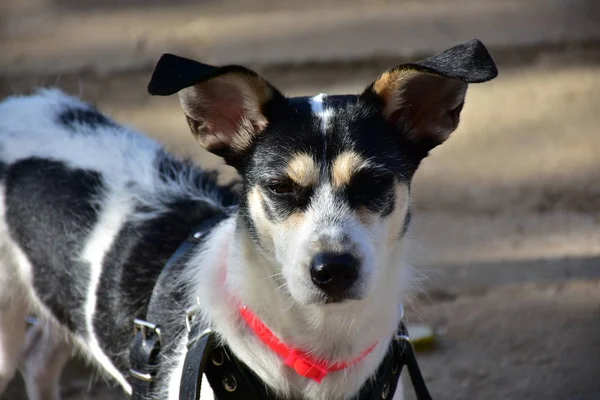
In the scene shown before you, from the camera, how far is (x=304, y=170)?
250 cm

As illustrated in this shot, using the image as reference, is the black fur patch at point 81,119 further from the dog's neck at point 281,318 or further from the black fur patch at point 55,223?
the dog's neck at point 281,318

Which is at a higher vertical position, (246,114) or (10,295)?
(246,114)

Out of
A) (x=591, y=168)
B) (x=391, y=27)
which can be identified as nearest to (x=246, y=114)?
(x=591, y=168)

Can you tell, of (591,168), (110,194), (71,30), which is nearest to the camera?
(110,194)

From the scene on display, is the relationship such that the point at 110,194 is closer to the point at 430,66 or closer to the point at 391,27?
the point at 430,66

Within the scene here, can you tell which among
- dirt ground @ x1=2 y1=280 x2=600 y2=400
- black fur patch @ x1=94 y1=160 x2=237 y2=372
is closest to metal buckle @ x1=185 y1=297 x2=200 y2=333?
black fur patch @ x1=94 y1=160 x2=237 y2=372

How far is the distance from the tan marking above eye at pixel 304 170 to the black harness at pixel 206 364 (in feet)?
1.65

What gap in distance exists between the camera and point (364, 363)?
2.60m

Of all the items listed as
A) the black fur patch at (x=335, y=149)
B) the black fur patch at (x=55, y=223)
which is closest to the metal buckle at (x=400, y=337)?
the black fur patch at (x=335, y=149)

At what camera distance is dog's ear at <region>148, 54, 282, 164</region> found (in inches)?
103

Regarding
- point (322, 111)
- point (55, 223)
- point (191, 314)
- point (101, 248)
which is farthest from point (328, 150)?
point (55, 223)

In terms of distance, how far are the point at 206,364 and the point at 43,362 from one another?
1.44 m

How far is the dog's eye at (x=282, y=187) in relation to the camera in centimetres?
252

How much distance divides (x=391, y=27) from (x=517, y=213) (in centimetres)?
290
